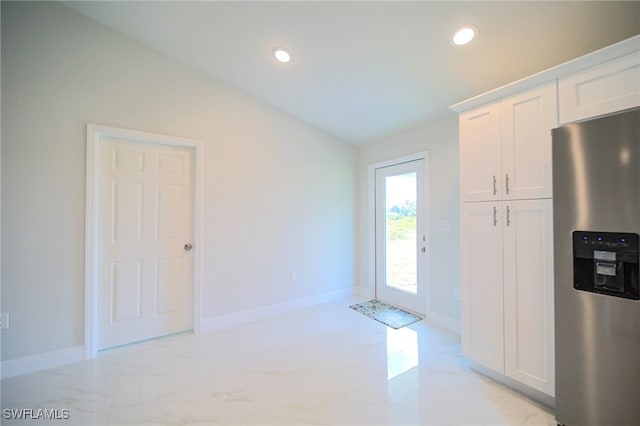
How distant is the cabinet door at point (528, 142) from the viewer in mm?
1688

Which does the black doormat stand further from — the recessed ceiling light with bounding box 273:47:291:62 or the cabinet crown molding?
the recessed ceiling light with bounding box 273:47:291:62

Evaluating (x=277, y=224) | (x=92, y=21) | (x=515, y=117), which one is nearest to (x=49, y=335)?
(x=277, y=224)

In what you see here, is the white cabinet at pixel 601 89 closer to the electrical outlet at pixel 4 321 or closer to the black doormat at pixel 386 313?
the black doormat at pixel 386 313

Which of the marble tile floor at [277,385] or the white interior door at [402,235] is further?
the white interior door at [402,235]

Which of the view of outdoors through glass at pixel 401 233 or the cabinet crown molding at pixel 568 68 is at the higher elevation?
the cabinet crown molding at pixel 568 68

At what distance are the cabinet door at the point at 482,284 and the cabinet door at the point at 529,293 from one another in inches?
2.1

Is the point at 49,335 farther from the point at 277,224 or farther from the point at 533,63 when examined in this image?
the point at 533,63

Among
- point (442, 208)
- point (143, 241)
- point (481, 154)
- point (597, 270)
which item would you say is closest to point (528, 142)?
point (481, 154)

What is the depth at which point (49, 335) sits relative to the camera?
218cm

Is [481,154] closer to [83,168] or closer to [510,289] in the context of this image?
[510,289]

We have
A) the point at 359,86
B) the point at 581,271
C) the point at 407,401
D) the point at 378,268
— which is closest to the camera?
the point at 581,271

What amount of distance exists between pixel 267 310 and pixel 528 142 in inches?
122

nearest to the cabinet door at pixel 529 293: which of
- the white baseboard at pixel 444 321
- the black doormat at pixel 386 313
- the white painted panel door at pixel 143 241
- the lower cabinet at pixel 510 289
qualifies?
the lower cabinet at pixel 510 289

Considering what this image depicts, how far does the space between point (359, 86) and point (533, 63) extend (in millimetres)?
1407
